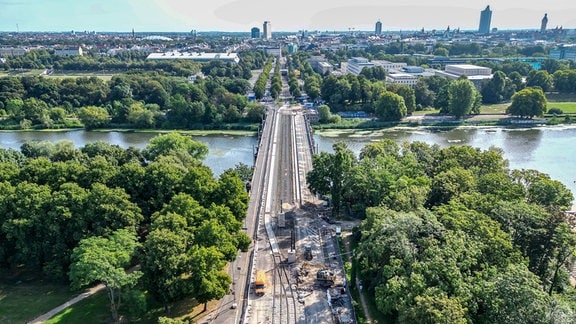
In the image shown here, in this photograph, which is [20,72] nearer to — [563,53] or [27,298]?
[27,298]

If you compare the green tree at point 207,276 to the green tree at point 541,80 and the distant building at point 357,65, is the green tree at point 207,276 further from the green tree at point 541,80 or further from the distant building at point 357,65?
the distant building at point 357,65

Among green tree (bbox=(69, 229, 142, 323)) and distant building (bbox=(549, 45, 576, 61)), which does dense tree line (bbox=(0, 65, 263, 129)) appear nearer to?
green tree (bbox=(69, 229, 142, 323))

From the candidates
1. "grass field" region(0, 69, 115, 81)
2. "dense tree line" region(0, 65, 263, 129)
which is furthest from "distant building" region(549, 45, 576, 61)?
"grass field" region(0, 69, 115, 81)

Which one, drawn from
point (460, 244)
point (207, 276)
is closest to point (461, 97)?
point (460, 244)

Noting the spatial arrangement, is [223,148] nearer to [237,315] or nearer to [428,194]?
[428,194]

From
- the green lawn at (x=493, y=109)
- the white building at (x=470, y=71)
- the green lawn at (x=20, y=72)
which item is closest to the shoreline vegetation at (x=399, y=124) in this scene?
the green lawn at (x=493, y=109)
